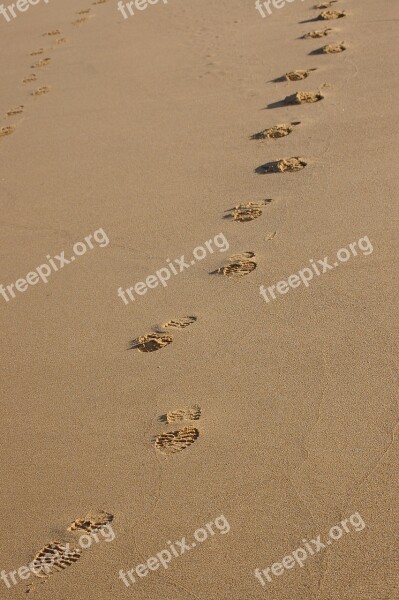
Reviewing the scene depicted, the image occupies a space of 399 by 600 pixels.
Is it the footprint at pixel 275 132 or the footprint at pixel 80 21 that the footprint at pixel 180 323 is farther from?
the footprint at pixel 80 21

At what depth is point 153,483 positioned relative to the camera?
2988 mm

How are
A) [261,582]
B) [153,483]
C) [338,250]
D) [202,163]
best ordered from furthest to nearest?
[202,163]
[338,250]
[153,483]
[261,582]

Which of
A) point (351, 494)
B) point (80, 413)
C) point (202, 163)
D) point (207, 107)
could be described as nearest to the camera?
point (351, 494)

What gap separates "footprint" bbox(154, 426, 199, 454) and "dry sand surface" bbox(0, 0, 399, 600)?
0.01 metres

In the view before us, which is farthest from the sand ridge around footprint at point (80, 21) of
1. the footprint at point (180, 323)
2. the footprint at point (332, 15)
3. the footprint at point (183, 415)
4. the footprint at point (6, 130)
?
the footprint at point (183, 415)

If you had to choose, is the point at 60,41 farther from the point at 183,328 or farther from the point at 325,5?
the point at 183,328

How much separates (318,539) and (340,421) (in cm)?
55

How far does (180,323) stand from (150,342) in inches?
7.6

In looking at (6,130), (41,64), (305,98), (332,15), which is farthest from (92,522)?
(41,64)

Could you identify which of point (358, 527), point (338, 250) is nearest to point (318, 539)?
point (358, 527)

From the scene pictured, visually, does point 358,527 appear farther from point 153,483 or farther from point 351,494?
point 153,483

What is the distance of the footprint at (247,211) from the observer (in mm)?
4621

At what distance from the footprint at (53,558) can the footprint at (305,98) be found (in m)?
4.17

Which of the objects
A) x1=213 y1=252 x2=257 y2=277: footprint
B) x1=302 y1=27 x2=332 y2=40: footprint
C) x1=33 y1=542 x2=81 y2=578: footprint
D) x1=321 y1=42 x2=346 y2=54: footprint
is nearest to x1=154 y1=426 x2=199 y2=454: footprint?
x1=33 y1=542 x2=81 y2=578: footprint
